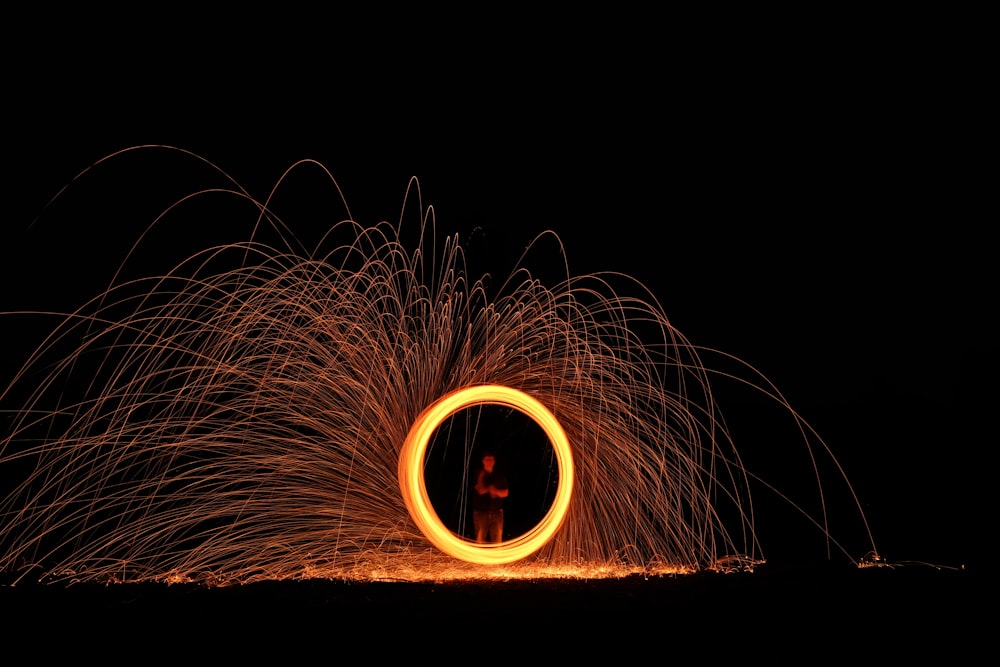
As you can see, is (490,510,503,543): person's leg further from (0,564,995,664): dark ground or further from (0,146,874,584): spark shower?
(0,564,995,664): dark ground

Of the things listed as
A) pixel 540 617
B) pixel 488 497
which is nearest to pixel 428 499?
pixel 488 497

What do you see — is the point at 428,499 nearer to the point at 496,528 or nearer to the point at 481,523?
the point at 481,523

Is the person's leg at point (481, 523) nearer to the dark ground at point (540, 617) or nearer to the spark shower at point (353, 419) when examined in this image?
the spark shower at point (353, 419)

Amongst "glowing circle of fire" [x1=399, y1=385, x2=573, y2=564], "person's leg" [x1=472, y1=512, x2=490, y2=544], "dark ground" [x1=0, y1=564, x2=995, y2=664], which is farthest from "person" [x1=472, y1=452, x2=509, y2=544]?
"dark ground" [x1=0, y1=564, x2=995, y2=664]

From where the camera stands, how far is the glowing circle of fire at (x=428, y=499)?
8.66 metres

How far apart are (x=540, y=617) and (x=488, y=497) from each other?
285 cm

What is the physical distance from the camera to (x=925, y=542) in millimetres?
10281

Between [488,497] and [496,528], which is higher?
[488,497]

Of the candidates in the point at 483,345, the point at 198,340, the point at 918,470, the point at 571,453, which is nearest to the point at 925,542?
the point at 918,470

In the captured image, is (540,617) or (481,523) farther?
(481,523)

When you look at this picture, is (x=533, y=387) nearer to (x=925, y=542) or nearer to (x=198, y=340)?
(x=198, y=340)

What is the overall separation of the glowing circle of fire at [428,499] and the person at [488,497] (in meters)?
0.84

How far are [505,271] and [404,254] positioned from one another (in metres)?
1.53

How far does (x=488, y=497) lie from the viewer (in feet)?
31.9
